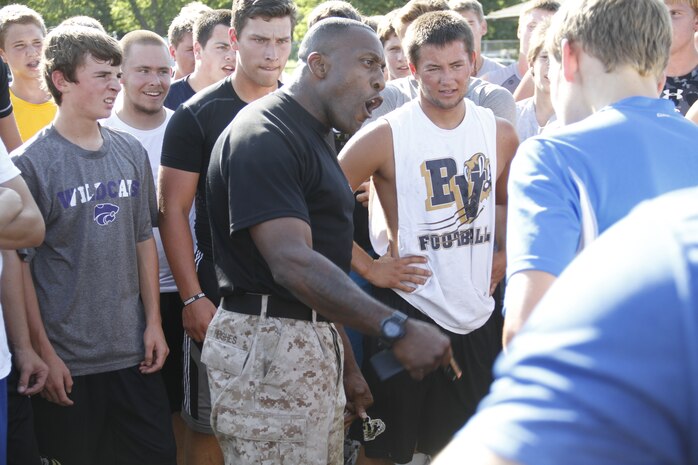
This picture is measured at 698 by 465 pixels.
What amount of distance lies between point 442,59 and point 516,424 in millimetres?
3603

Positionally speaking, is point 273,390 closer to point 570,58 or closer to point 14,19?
point 570,58

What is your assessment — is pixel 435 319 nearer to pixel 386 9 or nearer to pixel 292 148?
pixel 292 148

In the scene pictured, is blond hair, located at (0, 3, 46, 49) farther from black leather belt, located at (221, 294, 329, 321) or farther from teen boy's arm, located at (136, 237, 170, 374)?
black leather belt, located at (221, 294, 329, 321)

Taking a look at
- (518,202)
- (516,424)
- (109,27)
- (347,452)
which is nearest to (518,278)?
(518,202)

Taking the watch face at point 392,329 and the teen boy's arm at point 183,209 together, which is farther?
the teen boy's arm at point 183,209

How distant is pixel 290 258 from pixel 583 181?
102 centimetres

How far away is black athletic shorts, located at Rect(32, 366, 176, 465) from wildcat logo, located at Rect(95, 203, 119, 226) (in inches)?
27.0

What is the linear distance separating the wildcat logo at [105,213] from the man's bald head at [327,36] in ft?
3.85

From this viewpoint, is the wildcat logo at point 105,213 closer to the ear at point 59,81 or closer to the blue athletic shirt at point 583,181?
the ear at point 59,81

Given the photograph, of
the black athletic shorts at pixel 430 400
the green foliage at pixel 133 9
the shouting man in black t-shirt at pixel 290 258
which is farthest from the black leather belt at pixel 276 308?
the green foliage at pixel 133 9

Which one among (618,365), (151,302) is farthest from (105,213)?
(618,365)

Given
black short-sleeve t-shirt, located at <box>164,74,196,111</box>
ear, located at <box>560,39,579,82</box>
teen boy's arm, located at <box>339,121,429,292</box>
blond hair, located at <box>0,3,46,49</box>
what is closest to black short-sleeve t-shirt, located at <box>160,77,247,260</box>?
teen boy's arm, located at <box>339,121,429,292</box>

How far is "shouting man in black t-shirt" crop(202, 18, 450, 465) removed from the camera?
2.83 m

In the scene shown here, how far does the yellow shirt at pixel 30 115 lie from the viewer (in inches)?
215
